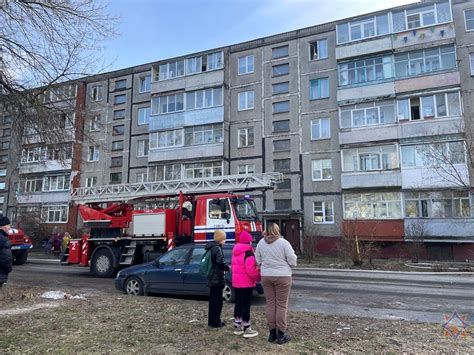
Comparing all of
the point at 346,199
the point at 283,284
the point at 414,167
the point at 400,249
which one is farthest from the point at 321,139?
the point at 283,284

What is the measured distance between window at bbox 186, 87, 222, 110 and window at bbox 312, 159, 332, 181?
956cm

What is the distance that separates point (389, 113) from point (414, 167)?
4.23m

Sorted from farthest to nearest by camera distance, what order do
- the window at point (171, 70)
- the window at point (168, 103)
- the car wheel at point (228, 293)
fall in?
the window at point (171, 70) < the window at point (168, 103) < the car wheel at point (228, 293)

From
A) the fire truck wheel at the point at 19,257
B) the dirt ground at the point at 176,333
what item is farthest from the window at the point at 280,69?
the dirt ground at the point at 176,333

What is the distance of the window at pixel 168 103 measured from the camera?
33.5 metres

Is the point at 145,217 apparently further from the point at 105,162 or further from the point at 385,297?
the point at 105,162

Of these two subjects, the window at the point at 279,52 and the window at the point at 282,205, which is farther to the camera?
the window at the point at 279,52

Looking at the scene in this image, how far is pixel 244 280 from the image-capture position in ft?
19.6

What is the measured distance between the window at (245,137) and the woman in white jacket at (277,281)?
87.1 ft

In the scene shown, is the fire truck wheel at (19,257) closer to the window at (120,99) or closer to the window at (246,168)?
the window at (246,168)

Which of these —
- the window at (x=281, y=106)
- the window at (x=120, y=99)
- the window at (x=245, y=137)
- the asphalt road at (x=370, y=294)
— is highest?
the window at (x=120, y=99)

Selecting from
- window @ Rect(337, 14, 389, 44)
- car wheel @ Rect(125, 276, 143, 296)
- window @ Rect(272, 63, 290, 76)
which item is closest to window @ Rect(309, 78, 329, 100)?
window @ Rect(272, 63, 290, 76)

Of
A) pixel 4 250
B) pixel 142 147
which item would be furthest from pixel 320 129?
pixel 4 250

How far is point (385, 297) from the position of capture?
32.6 ft
